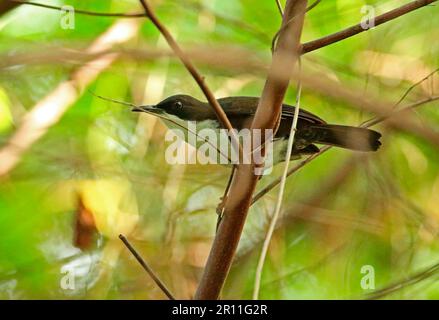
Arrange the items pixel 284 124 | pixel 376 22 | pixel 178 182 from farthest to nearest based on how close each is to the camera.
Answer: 1. pixel 178 182
2. pixel 284 124
3. pixel 376 22

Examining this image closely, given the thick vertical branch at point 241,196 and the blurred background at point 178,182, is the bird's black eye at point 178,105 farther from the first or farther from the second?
the thick vertical branch at point 241,196

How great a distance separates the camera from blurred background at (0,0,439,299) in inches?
133

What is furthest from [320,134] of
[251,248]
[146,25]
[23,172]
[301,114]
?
[23,172]

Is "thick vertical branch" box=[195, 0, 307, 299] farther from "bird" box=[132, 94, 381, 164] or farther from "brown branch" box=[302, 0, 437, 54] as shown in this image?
"bird" box=[132, 94, 381, 164]

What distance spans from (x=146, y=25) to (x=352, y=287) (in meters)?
1.71

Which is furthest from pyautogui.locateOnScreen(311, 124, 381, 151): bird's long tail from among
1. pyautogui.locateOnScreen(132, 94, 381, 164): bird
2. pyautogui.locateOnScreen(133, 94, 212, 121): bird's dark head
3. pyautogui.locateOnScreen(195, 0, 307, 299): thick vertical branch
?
pyautogui.locateOnScreen(195, 0, 307, 299): thick vertical branch

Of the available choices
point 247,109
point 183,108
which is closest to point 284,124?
point 247,109

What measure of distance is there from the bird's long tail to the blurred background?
401mm

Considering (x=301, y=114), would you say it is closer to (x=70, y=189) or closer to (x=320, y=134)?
(x=320, y=134)

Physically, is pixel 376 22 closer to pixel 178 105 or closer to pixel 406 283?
pixel 406 283

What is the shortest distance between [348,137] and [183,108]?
77cm

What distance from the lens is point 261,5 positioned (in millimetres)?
3605

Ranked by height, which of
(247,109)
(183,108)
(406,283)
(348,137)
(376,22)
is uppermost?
(183,108)

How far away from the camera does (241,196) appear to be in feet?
6.59
